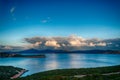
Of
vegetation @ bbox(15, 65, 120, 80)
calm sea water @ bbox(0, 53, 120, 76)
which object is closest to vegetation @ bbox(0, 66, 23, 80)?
calm sea water @ bbox(0, 53, 120, 76)

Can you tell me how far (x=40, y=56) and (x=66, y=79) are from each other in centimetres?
2851

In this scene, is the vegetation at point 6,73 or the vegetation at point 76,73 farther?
the vegetation at point 6,73

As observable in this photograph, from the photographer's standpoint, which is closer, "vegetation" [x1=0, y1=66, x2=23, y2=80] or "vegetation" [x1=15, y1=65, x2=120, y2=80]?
"vegetation" [x1=15, y1=65, x2=120, y2=80]

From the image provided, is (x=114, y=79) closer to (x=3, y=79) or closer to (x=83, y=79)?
(x=83, y=79)

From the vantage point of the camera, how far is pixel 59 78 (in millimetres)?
6414

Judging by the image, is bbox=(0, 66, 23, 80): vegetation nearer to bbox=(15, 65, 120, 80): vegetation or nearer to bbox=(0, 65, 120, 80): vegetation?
bbox=(0, 65, 120, 80): vegetation

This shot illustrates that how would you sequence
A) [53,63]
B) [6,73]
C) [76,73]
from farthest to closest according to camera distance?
[53,63], [6,73], [76,73]

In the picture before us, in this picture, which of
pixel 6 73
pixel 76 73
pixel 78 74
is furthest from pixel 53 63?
pixel 78 74

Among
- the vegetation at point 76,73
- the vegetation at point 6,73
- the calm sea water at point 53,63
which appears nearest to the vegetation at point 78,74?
the vegetation at point 76,73

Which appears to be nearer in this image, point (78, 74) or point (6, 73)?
point (78, 74)

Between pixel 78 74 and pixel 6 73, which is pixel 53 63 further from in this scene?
pixel 78 74

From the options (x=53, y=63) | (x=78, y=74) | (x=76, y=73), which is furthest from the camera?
(x=53, y=63)

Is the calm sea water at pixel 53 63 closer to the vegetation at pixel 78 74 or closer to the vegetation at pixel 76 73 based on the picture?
the vegetation at pixel 78 74

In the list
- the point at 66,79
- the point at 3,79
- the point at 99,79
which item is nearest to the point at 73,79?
the point at 66,79
